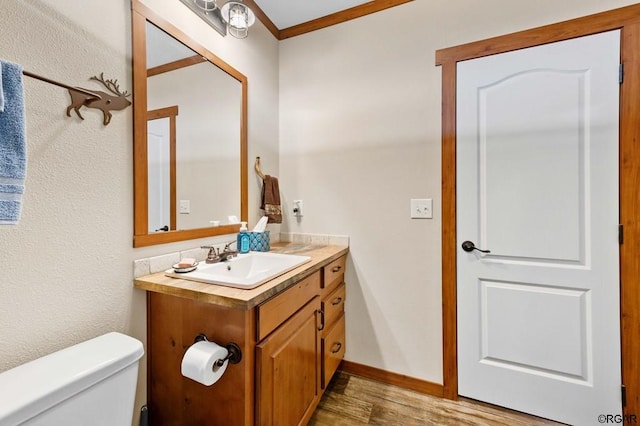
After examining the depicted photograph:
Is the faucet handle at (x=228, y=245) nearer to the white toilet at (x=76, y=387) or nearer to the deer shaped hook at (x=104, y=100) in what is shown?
the white toilet at (x=76, y=387)

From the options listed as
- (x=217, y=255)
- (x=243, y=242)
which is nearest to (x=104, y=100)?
(x=217, y=255)

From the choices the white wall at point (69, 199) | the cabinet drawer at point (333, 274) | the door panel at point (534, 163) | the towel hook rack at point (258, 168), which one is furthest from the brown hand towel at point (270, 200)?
the door panel at point (534, 163)

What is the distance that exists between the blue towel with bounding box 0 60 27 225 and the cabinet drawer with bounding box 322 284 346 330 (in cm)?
127

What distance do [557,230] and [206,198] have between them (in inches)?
74.2

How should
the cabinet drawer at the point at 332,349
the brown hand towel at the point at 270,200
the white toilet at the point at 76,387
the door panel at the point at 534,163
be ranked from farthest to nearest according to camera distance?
the brown hand towel at the point at 270,200
the cabinet drawer at the point at 332,349
the door panel at the point at 534,163
the white toilet at the point at 76,387

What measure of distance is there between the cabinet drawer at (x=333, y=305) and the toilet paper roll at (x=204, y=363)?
0.72 m

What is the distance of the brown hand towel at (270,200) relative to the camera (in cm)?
187

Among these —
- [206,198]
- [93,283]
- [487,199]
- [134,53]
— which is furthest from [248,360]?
[487,199]

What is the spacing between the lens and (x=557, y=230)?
1.42m

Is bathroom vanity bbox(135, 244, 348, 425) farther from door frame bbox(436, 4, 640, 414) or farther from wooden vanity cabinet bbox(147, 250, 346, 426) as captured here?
door frame bbox(436, 4, 640, 414)

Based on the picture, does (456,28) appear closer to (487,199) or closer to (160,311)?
(487,199)

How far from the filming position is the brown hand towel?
1.87 metres

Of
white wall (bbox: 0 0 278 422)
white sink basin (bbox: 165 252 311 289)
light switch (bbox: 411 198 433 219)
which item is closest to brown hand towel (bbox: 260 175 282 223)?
white sink basin (bbox: 165 252 311 289)

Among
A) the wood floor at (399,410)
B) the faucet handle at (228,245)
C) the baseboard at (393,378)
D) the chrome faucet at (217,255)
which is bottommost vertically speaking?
the wood floor at (399,410)
